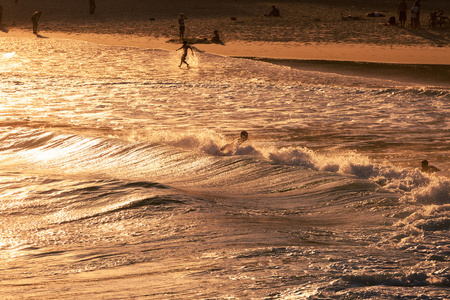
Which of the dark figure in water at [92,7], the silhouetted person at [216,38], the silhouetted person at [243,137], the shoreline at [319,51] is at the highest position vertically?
the dark figure in water at [92,7]

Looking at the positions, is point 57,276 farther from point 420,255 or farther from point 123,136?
point 123,136

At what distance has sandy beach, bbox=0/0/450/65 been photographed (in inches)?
1044

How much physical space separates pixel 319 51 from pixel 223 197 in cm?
2042

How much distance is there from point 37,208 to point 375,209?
3.60 metres

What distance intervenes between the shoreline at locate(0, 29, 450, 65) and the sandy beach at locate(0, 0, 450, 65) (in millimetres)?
32

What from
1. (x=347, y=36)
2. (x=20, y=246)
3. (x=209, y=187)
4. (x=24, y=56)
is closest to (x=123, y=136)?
(x=209, y=187)

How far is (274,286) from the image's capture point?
461 centimetres


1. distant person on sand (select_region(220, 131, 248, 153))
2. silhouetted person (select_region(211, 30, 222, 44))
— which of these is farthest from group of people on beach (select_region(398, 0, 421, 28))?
distant person on sand (select_region(220, 131, 248, 153))

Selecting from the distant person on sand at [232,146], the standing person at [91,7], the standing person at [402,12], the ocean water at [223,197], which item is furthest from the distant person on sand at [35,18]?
the distant person on sand at [232,146]

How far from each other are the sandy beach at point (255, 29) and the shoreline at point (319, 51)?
0.11 feet

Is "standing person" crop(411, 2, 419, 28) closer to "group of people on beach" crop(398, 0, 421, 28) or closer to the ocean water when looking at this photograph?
"group of people on beach" crop(398, 0, 421, 28)

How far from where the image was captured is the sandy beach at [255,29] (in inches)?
1044

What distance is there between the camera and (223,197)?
725 cm

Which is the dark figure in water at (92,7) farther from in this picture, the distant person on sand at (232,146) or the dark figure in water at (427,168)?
the dark figure in water at (427,168)
